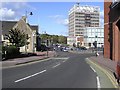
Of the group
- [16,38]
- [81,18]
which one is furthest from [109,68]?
[81,18]

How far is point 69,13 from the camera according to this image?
188 metres

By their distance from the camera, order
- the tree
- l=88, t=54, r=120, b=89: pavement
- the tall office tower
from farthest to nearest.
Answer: the tall office tower < the tree < l=88, t=54, r=120, b=89: pavement

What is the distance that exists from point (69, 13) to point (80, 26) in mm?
17125

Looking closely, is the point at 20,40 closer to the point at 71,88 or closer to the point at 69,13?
the point at 71,88

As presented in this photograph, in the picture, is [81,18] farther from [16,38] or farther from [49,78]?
[49,78]

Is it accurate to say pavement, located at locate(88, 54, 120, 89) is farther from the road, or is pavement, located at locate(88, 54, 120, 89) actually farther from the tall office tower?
the tall office tower

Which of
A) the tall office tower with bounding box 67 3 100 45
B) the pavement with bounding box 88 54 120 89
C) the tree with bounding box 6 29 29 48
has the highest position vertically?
the tall office tower with bounding box 67 3 100 45

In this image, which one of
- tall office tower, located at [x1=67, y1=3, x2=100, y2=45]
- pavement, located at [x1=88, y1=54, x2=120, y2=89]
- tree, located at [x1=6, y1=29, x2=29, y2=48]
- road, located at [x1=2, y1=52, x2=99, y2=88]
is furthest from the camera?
tall office tower, located at [x1=67, y1=3, x2=100, y2=45]

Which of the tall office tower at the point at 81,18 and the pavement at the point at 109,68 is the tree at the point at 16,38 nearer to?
the pavement at the point at 109,68

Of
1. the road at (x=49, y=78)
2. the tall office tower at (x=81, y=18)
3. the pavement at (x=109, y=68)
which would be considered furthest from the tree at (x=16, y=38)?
the tall office tower at (x=81, y=18)

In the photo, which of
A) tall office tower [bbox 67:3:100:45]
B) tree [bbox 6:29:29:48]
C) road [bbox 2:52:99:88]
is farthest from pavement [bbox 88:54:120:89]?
tall office tower [bbox 67:3:100:45]

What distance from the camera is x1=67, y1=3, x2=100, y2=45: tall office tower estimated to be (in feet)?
524

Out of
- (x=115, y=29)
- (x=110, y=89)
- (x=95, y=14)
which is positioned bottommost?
(x=110, y=89)

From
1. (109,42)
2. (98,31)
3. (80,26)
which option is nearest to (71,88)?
(109,42)
